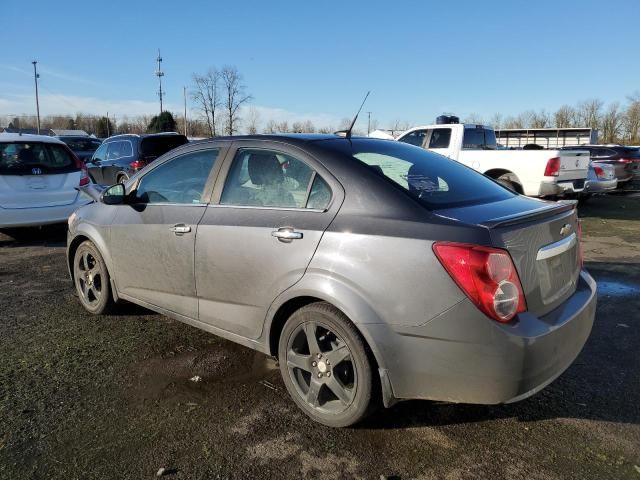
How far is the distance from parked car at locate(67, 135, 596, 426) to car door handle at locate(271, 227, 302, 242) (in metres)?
0.01

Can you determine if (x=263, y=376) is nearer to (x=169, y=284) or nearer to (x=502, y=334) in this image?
(x=169, y=284)

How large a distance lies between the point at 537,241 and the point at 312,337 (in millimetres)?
1314

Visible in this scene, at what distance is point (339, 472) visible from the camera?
2465 millimetres

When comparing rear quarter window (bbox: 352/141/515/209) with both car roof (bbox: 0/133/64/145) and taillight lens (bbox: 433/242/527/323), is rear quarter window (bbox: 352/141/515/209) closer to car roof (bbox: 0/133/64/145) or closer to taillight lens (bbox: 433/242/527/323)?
taillight lens (bbox: 433/242/527/323)

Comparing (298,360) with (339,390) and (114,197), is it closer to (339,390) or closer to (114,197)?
(339,390)

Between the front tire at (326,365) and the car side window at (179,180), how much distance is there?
4.13 feet

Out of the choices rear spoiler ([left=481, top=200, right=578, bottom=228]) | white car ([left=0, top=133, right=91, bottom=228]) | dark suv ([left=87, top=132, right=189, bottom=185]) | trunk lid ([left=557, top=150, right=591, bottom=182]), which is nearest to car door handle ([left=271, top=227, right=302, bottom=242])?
rear spoiler ([left=481, top=200, right=578, bottom=228])

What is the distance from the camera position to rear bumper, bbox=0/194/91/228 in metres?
7.38

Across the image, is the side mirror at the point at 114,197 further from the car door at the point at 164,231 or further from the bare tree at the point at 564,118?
the bare tree at the point at 564,118

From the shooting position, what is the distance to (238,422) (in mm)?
2912

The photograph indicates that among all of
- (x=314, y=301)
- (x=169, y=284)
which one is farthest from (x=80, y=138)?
(x=314, y=301)

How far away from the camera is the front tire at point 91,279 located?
4.41 metres

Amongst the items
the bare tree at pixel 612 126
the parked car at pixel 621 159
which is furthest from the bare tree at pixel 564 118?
the parked car at pixel 621 159

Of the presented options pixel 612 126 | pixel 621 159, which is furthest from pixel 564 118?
pixel 621 159
